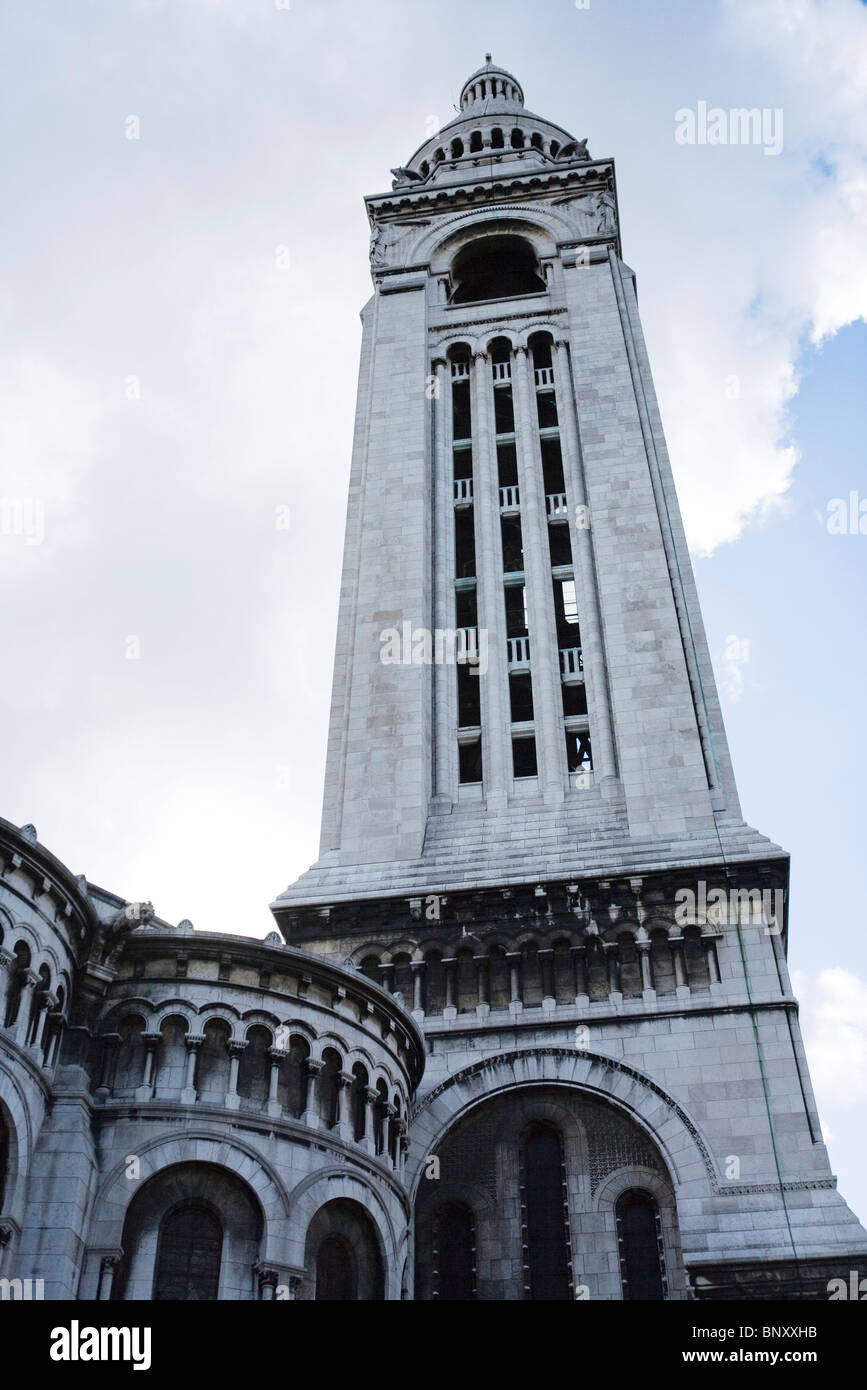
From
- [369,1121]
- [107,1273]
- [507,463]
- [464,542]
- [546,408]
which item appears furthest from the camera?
[546,408]

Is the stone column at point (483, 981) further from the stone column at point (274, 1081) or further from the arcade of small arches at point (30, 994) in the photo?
the arcade of small arches at point (30, 994)

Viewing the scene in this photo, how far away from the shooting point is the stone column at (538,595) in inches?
1571

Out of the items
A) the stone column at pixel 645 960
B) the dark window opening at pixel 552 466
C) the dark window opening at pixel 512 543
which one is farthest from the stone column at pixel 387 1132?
the dark window opening at pixel 552 466

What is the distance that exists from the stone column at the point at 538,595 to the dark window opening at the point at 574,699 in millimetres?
533

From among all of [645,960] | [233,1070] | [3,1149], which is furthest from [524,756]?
[3,1149]

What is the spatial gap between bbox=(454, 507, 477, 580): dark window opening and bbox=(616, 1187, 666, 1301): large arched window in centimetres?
2294

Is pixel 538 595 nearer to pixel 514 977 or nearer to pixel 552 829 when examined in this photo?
pixel 552 829

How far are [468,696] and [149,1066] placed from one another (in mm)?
20936

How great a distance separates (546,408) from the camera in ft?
167

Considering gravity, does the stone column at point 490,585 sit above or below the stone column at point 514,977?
above

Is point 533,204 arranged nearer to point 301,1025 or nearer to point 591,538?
point 591,538

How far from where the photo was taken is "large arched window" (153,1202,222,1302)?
23125mm

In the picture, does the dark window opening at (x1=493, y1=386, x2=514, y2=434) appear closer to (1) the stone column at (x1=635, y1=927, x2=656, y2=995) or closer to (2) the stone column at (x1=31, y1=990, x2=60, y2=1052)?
(1) the stone column at (x1=635, y1=927, x2=656, y2=995)
